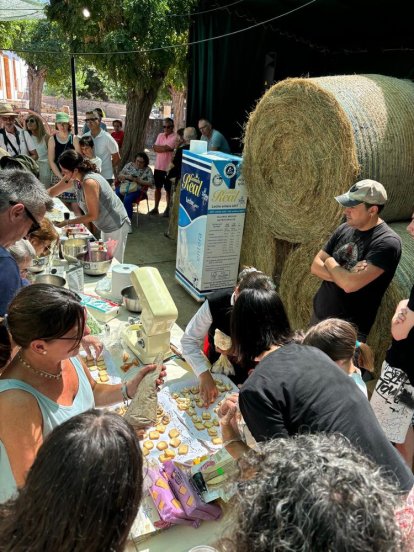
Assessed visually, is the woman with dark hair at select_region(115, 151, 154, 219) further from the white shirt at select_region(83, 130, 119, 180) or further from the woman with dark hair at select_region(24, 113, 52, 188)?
the woman with dark hair at select_region(24, 113, 52, 188)

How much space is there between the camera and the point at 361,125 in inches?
146

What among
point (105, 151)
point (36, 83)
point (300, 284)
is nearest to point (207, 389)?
point (300, 284)

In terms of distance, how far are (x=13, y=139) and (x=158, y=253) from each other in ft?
10.1

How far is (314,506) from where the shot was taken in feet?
2.55

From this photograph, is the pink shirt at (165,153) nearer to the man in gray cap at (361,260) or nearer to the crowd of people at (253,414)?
the crowd of people at (253,414)

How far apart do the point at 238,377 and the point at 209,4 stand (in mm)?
6945

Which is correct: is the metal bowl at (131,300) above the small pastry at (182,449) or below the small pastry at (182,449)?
above

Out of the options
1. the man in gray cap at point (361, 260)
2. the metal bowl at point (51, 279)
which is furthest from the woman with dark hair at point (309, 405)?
the metal bowl at point (51, 279)

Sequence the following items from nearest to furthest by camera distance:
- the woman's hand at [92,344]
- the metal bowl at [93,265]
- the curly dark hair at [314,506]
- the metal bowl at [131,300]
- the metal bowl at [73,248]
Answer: the curly dark hair at [314,506], the woman's hand at [92,344], the metal bowl at [131,300], the metal bowl at [93,265], the metal bowl at [73,248]

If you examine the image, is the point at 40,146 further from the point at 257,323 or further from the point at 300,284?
the point at 257,323

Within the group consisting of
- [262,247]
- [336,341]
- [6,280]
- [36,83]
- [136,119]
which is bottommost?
[262,247]

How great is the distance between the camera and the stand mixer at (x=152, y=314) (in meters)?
2.19

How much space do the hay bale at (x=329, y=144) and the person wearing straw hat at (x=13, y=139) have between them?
4.39 metres

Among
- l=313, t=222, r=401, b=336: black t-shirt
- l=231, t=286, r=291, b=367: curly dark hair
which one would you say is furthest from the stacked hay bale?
l=231, t=286, r=291, b=367: curly dark hair
